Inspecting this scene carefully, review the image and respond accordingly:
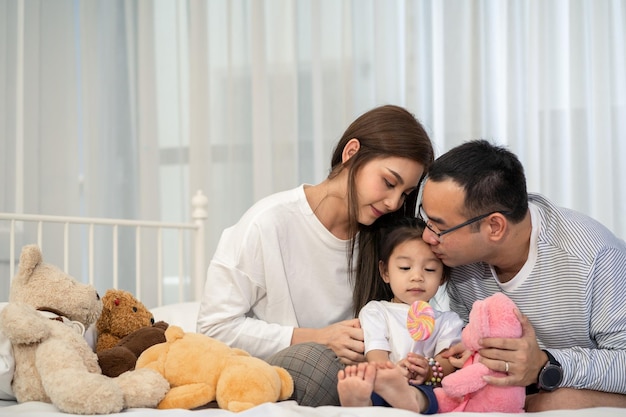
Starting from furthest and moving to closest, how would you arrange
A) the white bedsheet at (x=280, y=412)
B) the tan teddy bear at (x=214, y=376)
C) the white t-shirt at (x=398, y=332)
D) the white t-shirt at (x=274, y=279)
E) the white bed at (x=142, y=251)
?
1. the white bed at (x=142, y=251)
2. the white t-shirt at (x=274, y=279)
3. the white t-shirt at (x=398, y=332)
4. the tan teddy bear at (x=214, y=376)
5. the white bedsheet at (x=280, y=412)

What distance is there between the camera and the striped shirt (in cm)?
139

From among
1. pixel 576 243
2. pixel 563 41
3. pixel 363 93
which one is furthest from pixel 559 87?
pixel 576 243

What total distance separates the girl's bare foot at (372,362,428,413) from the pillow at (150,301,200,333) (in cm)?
90

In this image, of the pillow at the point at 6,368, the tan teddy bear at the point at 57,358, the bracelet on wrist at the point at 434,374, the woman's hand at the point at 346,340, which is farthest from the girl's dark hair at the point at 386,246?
the pillow at the point at 6,368

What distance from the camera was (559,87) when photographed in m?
2.88

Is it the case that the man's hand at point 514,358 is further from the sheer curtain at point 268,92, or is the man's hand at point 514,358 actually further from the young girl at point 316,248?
the sheer curtain at point 268,92

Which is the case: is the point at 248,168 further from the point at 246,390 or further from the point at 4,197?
the point at 246,390

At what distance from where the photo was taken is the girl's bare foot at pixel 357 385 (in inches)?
49.1

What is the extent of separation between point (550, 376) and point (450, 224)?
380 mm

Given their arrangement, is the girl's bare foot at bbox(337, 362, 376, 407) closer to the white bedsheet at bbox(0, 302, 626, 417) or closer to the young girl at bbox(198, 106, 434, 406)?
the white bedsheet at bbox(0, 302, 626, 417)

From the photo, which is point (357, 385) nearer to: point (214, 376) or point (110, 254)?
point (214, 376)

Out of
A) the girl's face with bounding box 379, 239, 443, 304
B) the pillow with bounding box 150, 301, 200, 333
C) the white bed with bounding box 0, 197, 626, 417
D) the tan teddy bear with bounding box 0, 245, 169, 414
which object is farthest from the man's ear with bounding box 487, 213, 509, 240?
the white bed with bounding box 0, 197, 626, 417

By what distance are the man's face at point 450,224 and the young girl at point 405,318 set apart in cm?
8

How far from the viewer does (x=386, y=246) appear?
1.72 m
